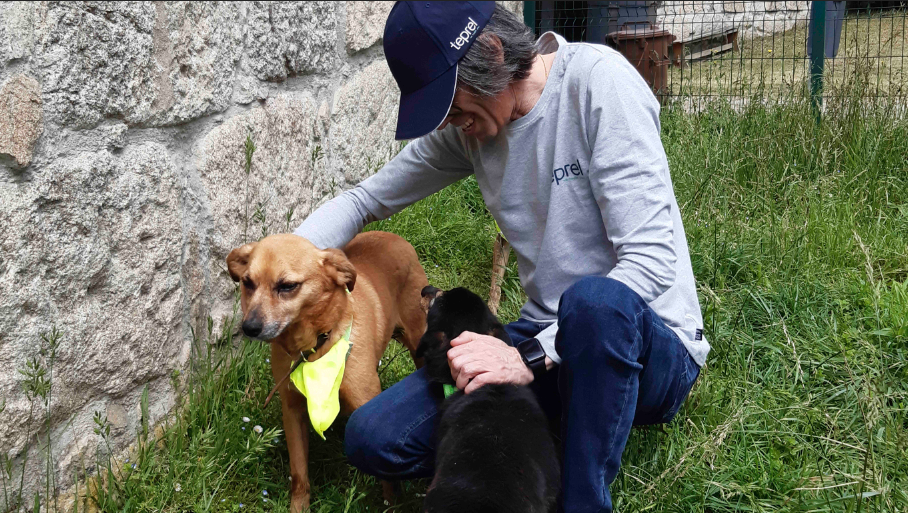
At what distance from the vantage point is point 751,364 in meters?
3.27

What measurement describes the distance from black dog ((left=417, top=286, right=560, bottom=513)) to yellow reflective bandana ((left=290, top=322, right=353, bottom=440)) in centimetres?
39

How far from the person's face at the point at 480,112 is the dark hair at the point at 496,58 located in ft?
0.12

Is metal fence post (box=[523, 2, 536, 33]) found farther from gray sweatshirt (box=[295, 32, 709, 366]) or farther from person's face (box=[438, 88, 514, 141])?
person's face (box=[438, 88, 514, 141])

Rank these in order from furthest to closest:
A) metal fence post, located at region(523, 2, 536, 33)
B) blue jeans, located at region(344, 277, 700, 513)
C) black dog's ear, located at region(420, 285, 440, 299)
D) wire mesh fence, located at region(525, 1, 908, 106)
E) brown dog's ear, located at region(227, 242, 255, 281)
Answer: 1. metal fence post, located at region(523, 2, 536, 33)
2. wire mesh fence, located at region(525, 1, 908, 106)
3. black dog's ear, located at region(420, 285, 440, 299)
4. brown dog's ear, located at region(227, 242, 255, 281)
5. blue jeans, located at region(344, 277, 700, 513)

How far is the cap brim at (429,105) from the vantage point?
233 centimetres

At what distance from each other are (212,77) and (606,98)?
4.95 ft

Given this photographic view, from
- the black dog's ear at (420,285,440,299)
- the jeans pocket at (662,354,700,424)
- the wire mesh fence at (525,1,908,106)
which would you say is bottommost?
the jeans pocket at (662,354,700,424)

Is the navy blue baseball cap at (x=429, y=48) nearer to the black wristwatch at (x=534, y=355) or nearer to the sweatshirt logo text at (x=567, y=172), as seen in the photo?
the sweatshirt logo text at (x=567, y=172)

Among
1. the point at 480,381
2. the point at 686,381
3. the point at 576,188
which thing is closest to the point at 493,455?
the point at 480,381

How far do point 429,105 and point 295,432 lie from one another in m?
1.31

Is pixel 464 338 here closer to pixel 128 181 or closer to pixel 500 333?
pixel 500 333

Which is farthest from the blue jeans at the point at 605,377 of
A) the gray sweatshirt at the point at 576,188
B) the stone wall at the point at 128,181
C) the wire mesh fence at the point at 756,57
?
the wire mesh fence at the point at 756,57

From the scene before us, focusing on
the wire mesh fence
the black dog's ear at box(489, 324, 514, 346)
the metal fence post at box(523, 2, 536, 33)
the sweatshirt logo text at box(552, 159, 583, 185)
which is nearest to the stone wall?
the black dog's ear at box(489, 324, 514, 346)

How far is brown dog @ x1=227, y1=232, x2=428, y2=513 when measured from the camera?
2684 mm
